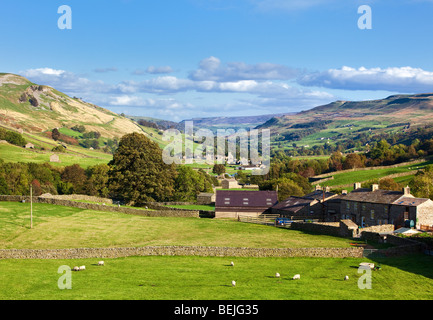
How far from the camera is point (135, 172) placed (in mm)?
84250

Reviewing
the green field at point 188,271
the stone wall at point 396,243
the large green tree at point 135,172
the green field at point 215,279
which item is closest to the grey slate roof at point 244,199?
the large green tree at point 135,172

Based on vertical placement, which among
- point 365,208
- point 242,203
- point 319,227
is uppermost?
point 365,208

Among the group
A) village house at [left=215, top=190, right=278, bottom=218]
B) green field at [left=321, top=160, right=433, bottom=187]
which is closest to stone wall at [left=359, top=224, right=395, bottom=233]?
village house at [left=215, top=190, right=278, bottom=218]

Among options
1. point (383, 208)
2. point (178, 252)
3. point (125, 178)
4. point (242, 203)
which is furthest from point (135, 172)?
point (383, 208)

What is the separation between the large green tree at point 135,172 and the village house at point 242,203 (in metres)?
12.9

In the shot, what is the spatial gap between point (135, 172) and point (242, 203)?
20.8m

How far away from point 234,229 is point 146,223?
1328cm

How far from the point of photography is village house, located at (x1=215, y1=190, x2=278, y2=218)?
7962 centimetres

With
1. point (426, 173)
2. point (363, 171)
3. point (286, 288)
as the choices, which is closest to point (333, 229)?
point (286, 288)

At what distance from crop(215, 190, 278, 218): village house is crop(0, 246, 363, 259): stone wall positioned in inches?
1397

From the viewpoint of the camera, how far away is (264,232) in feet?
192

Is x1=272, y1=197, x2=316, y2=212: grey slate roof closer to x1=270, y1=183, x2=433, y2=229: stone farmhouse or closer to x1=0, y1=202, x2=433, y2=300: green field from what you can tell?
x1=270, y1=183, x2=433, y2=229: stone farmhouse

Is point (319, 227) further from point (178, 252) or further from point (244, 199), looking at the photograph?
point (244, 199)
